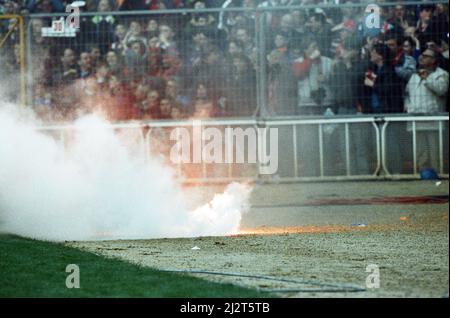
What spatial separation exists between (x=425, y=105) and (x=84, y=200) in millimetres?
7019

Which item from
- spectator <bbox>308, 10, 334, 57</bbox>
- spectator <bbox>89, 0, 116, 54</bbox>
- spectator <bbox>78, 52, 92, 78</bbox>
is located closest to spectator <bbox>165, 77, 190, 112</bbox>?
spectator <bbox>89, 0, 116, 54</bbox>

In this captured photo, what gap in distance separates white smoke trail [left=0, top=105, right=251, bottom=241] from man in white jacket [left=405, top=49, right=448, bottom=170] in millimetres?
4572

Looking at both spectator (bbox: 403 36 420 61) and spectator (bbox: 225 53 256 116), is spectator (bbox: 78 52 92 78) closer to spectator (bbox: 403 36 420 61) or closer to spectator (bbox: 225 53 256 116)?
spectator (bbox: 225 53 256 116)

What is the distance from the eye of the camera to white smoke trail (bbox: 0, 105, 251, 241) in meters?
13.0

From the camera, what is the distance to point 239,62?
57.2ft

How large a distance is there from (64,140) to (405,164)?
627 cm

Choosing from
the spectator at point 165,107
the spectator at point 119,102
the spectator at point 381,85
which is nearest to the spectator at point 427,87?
the spectator at point 381,85

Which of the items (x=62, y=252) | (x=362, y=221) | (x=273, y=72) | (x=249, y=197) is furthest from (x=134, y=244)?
(x=273, y=72)

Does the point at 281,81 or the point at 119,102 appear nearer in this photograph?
the point at 281,81

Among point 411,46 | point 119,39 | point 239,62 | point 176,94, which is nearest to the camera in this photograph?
point 411,46

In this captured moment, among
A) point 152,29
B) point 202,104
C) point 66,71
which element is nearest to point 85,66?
point 66,71

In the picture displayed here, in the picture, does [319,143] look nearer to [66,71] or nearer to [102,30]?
[102,30]

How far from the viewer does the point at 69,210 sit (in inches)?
523

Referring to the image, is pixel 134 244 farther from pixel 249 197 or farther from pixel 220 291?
pixel 249 197
